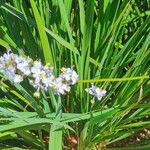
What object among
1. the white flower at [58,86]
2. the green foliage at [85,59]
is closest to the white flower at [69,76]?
the white flower at [58,86]

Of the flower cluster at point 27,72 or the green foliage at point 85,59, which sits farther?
the green foliage at point 85,59

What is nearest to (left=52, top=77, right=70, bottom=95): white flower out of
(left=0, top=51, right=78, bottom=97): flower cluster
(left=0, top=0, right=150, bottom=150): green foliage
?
(left=0, top=51, right=78, bottom=97): flower cluster

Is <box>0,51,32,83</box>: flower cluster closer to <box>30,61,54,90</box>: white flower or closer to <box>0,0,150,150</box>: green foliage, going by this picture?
<box>30,61,54,90</box>: white flower

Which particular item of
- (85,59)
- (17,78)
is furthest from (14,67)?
(85,59)

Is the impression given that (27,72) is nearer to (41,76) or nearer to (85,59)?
(41,76)

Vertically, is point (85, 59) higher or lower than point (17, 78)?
higher

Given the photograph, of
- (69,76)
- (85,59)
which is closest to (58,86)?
(69,76)

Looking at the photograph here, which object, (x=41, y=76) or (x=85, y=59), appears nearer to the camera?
(x=41, y=76)

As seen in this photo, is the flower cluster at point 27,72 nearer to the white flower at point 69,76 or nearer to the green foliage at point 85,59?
the white flower at point 69,76

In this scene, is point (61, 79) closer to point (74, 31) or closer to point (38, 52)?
point (38, 52)

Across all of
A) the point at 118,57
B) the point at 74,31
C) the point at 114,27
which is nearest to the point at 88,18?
the point at 114,27

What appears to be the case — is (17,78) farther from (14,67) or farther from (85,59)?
(85,59)
